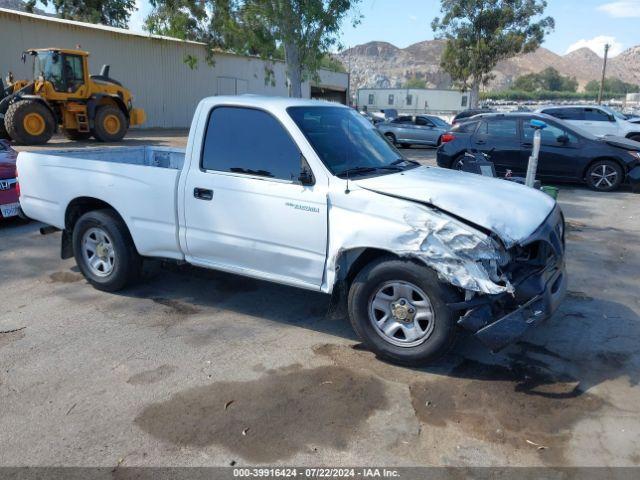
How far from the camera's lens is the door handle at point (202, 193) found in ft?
15.4

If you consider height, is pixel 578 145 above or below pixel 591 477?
above

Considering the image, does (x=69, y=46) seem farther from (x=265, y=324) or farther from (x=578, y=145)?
(x=265, y=324)

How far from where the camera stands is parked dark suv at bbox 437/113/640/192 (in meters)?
11.8

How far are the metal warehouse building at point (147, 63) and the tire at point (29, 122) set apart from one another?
28.5 feet

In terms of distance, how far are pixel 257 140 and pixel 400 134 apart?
19.4m

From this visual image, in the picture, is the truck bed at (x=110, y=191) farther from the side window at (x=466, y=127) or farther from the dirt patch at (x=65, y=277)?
the side window at (x=466, y=127)

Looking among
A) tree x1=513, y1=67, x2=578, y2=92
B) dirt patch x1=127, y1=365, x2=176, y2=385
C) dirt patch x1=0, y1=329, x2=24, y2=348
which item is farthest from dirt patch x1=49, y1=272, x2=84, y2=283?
tree x1=513, y1=67, x2=578, y2=92

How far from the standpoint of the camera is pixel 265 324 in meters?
4.85

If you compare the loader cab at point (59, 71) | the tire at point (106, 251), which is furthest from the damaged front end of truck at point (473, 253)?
the loader cab at point (59, 71)

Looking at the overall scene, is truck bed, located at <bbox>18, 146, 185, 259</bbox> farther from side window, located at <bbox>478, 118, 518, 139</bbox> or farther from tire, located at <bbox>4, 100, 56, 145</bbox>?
tire, located at <bbox>4, 100, 56, 145</bbox>

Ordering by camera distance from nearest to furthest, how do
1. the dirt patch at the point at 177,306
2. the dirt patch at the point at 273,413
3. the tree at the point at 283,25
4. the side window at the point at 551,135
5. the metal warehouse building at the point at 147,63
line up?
the dirt patch at the point at 273,413 < the dirt patch at the point at 177,306 < the side window at the point at 551,135 < the tree at the point at 283,25 < the metal warehouse building at the point at 147,63

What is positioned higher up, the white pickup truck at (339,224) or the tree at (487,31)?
the tree at (487,31)

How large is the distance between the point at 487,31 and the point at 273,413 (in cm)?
3678

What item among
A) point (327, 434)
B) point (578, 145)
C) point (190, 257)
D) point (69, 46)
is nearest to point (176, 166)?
point (190, 257)
